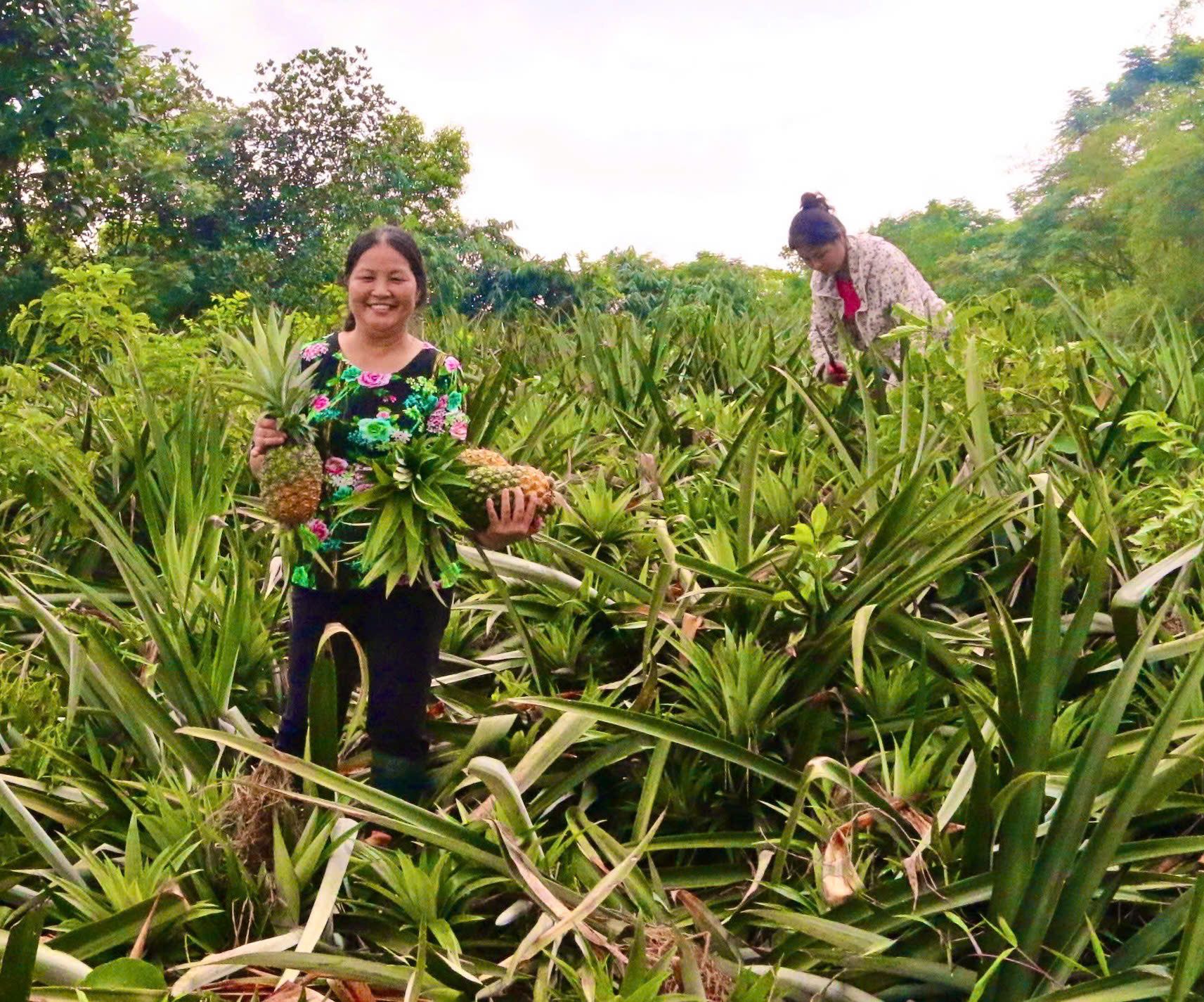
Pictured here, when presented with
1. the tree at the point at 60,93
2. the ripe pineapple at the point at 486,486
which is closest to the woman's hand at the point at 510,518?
the ripe pineapple at the point at 486,486

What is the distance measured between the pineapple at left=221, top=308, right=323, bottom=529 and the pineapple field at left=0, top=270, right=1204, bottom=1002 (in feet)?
0.23

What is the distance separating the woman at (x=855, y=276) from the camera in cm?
A: 425

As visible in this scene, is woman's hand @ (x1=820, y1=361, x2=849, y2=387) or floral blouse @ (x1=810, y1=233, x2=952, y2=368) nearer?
floral blouse @ (x1=810, y1=233, x2=952, y2=368)

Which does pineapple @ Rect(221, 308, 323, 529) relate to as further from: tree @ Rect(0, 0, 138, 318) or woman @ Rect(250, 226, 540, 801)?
tree @ Rect(0, 0, 138, 318)

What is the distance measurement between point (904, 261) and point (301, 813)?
11.2ft

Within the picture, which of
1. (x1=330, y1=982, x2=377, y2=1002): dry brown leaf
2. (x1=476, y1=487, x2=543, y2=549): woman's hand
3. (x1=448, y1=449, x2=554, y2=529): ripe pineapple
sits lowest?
(x1=330, y1=982, x2=377, y2=1002): dry brown leaf

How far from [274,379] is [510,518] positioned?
513mm

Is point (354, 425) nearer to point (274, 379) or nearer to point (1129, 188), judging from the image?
point (274, 379)

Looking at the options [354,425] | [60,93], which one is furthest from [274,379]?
[60,93]

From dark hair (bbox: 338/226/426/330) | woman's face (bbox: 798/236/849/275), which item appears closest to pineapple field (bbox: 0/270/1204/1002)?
dark hair (bbox: 338/226/426/330)

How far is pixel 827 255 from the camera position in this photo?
428cm

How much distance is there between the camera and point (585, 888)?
1.91 metres

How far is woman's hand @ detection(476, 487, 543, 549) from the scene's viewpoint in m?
1.96

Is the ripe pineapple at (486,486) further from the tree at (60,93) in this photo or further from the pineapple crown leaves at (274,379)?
the tree at (60,93)
